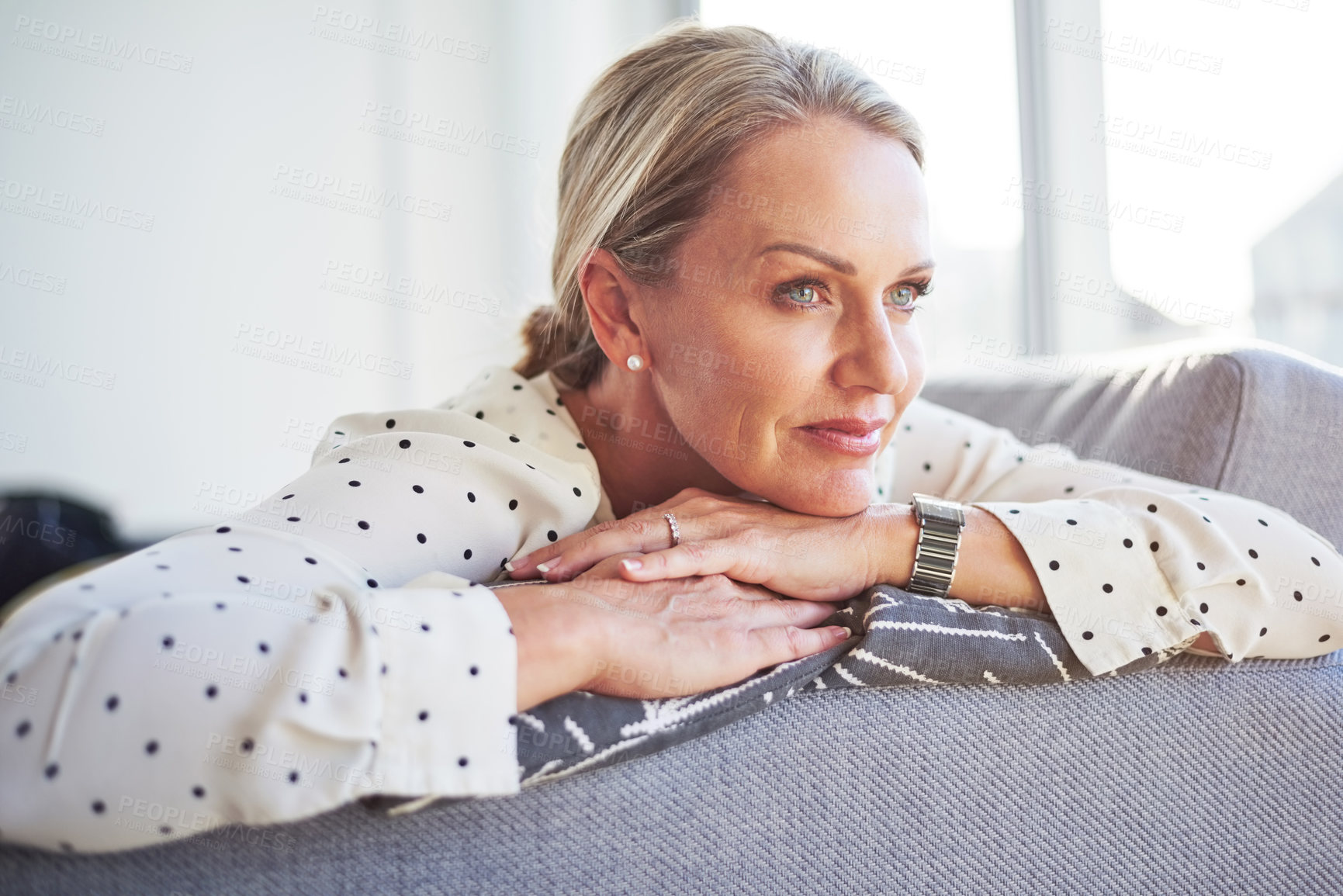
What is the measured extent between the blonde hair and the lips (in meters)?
0.29

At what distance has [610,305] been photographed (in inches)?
52.7

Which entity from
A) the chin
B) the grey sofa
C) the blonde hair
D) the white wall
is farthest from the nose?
the white wall

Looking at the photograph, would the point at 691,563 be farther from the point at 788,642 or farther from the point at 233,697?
the point at 233,697

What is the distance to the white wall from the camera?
3.17 m

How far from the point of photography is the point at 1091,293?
2904 millimetres

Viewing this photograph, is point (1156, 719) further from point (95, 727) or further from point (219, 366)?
point (219, 366)

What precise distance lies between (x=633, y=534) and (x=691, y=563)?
84mm

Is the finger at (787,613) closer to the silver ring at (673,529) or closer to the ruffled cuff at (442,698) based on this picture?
the silver ring at (673,529)

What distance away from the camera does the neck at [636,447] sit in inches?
53.7

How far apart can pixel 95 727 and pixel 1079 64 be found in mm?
2990

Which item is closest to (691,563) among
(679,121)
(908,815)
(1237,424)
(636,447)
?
(908,815)

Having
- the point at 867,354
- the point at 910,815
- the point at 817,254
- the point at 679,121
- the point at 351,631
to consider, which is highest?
the point at 679,121

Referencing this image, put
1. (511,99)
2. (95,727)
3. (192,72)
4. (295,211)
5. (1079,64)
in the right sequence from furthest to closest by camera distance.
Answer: (511,99) < (295,211) < (192,72) < (1079,64) < (95,727)

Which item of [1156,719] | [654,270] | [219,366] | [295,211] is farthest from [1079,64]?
[219,366]
